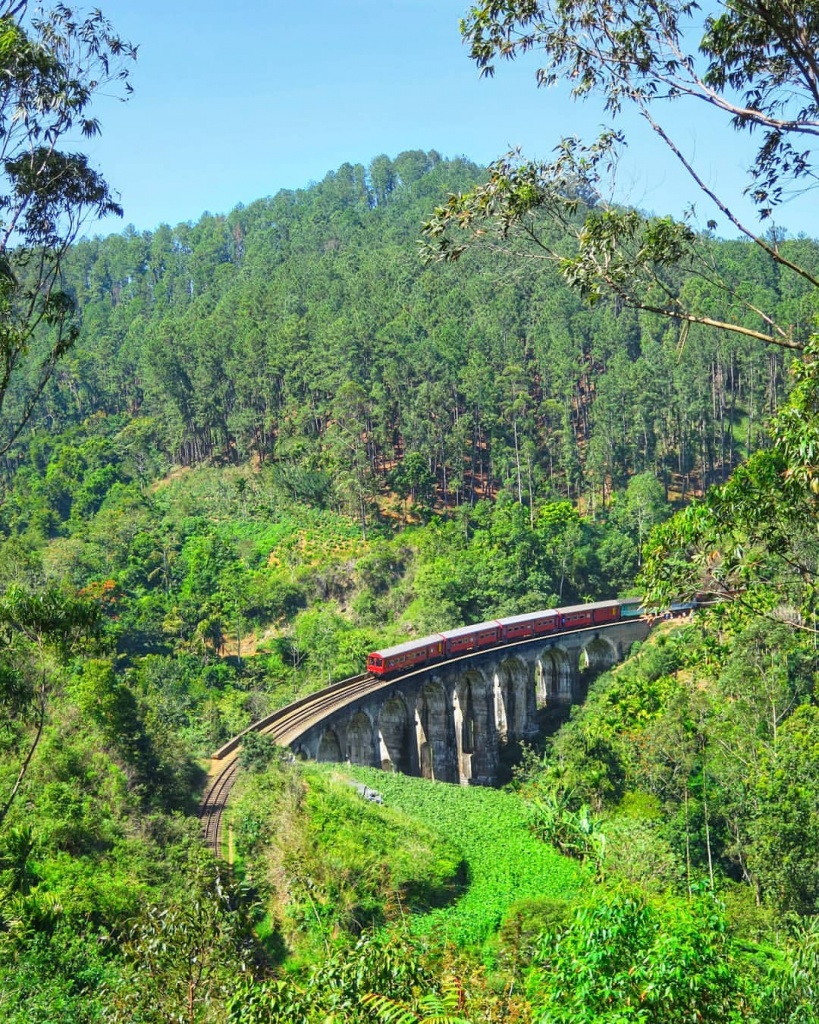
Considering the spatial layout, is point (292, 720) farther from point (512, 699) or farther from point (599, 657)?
point (599, 657)

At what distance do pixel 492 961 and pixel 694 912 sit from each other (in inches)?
387

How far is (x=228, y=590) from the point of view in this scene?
154 feet

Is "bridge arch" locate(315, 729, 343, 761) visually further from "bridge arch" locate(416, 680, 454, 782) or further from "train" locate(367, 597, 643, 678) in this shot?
"bridge arch" locate(416, 680, 454, 782)

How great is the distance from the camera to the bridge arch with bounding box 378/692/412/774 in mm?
35906

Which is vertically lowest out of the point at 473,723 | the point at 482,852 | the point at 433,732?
the point at 473,723

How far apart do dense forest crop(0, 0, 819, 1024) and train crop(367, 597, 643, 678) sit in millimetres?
2182

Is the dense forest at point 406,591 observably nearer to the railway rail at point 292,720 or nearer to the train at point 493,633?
the railway rail at point 292,720

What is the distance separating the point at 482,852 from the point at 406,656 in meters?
12.4

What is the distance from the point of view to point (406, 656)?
122 feet

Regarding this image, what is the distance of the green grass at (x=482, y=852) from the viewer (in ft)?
69.8

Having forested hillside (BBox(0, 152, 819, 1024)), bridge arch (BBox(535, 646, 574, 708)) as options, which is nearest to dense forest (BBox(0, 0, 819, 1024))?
forested hillside (BBox(0, 152, 819, 1024))

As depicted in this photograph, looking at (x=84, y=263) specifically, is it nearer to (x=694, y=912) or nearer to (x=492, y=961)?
(x=492, y=961)

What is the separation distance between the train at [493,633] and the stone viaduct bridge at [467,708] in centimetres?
51

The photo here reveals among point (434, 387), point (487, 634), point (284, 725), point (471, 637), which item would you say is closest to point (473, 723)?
point (471, 637)
